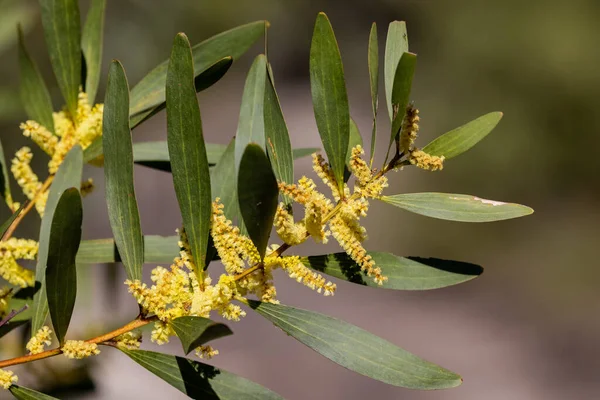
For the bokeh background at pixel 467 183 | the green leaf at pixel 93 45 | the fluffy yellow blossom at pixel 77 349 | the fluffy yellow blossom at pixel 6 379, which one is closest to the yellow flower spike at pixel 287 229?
the fluffy yellow blossom at pixel 77 349

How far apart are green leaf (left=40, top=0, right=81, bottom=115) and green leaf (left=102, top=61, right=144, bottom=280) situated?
25 centimetres

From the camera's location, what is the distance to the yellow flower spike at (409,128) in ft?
2.10

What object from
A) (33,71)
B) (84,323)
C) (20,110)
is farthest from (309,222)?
(20,110)

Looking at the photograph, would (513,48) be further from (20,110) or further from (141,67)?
(20,110)

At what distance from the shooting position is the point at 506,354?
14.5 ft

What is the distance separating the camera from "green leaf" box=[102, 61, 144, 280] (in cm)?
62

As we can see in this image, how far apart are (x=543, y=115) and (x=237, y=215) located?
4.97 m

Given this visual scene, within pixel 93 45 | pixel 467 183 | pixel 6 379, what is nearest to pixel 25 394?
pixel 6 379

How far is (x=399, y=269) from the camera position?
69cm

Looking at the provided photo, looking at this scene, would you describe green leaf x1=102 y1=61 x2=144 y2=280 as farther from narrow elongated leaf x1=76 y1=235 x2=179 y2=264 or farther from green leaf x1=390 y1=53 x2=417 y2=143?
green leaf x1=390 y1=53 x2=417 y2=143

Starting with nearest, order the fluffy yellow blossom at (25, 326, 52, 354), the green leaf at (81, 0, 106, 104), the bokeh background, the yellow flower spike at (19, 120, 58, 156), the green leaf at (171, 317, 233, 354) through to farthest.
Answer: the green leaf at (171, 317, 233, 354) → the fluffy yellow blossom at (25, 326, 52, 354) → the yellow flower spike at (19, 120, 58, 156) → the green leaf at (81, 0, 106, 104) → the bokeh background

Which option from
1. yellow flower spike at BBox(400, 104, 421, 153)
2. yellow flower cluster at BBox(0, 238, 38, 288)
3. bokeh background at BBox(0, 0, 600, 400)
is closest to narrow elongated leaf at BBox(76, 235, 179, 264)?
yellow flower cluster at BBox(0, 238, 38, 288)

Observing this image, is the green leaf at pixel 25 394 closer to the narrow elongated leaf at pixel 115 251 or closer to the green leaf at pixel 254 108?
the narrow elongated leaf at pixel 115 251

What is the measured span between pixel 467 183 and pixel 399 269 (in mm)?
4578
